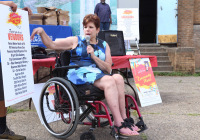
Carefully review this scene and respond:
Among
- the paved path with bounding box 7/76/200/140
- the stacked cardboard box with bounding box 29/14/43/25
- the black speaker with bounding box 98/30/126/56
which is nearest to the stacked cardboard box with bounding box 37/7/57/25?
the stacked cardboard box with bounding box 29/14/43/25

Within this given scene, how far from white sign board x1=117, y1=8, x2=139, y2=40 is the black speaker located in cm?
248

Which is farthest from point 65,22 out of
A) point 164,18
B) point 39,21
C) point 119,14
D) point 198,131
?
point 198,131

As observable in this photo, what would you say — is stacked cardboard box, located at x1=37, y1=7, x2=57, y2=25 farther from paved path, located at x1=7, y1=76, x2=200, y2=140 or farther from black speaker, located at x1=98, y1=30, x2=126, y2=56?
paved path, located at x1=7, y1=76, x2=200, y2=140

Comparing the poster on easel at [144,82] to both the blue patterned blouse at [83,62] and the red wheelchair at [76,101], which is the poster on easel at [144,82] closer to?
the blue patterned blouse at [83,62]

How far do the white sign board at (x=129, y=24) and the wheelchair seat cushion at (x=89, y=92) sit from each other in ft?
15.6

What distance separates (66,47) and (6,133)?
1.12 meters

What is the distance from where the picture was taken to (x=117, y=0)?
9.88 meters

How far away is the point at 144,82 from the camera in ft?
14.9

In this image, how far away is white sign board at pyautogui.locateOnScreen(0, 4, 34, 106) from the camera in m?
2.51

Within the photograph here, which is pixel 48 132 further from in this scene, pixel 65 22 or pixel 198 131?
pixel 65 22

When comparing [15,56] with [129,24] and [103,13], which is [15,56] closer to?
[129,24]

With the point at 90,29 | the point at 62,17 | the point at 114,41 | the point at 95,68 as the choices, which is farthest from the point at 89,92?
the point at 62,17

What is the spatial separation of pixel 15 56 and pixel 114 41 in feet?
8.14

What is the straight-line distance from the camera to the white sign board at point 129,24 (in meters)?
7.39
